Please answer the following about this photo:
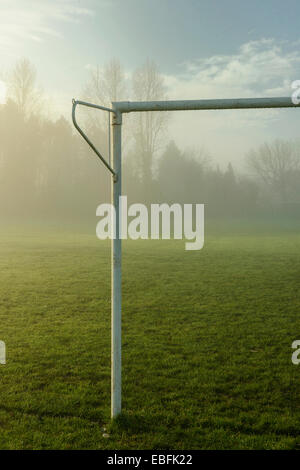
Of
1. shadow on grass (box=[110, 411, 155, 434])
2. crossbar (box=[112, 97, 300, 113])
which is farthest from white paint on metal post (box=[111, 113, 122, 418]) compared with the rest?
shadow on grass (box=[110, 411, 155, 434])

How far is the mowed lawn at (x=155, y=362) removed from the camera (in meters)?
3.53

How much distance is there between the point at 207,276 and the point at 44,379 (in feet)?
23.1

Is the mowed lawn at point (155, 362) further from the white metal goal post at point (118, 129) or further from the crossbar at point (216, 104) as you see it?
the crossbar at point (216, 104)

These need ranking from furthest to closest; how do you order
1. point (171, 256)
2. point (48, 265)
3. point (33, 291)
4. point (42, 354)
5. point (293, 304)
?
point (171, 256), point (48, 265), point (33, 291), point (293, 304), point (42, 354)

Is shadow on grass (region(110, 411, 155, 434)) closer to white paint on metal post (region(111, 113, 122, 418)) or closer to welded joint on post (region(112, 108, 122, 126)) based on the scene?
white paint on metal post (region(111, 113, 122, 418))

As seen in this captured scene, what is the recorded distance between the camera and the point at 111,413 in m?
3.76

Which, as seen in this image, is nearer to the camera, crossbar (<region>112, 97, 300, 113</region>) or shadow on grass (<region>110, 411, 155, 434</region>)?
crossbar (<region>112, 97, 300, 113</region>)

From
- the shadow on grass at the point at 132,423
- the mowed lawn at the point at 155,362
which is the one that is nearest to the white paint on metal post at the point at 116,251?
the shadow on grass at the point at 132,423

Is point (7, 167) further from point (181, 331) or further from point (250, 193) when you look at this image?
point (181, 331)

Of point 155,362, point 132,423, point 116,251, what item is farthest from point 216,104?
point 155,362

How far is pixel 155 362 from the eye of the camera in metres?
5.14

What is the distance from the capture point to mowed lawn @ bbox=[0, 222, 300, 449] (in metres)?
3.53

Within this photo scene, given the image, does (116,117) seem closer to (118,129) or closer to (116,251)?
(118,129)
